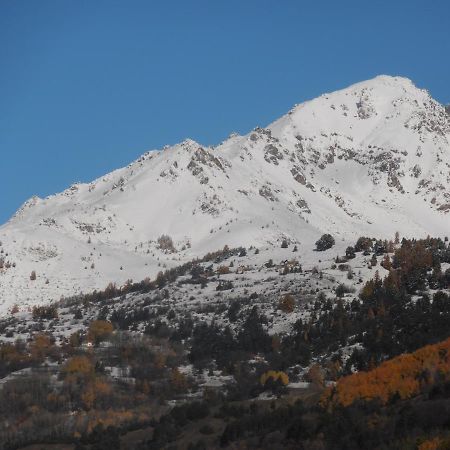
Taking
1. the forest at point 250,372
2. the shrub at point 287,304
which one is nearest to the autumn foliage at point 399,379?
the forest at point 250,372

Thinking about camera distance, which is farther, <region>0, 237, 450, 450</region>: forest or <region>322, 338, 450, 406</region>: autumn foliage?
<region>322, 338, 450, 406</region>: autumn foliage

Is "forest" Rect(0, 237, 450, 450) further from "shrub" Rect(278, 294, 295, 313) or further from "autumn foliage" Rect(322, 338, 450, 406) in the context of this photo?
"shrub" Rect(278, 294, 295, 313)

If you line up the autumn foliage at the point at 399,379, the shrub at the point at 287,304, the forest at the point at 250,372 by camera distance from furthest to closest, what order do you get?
the shrub at the point at 287,304, the autumn foliage at the point at 399,379, the forest at the point at 250,372

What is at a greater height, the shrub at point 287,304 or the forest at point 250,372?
the shrub at point 287,304

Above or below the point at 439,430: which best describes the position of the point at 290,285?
above

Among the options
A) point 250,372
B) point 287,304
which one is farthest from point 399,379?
point 287,304

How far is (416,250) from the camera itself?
593 ft

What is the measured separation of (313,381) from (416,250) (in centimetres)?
7377

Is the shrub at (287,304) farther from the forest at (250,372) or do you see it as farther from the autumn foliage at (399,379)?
the autumn foliage at (399,379)

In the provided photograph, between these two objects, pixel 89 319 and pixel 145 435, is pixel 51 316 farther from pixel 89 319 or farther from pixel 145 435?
pixel 145 435

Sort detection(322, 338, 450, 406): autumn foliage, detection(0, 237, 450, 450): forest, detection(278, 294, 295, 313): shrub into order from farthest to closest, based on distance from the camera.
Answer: detection(278, 294, 295, 313): shrub → detection(322, 338, 450, 406): autumn foliage → detection(0, 237, 450, 450): forest

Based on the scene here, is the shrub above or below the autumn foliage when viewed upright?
above

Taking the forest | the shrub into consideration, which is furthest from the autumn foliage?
the shrub

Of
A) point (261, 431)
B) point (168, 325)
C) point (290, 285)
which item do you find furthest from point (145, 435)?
point (290, 285)
